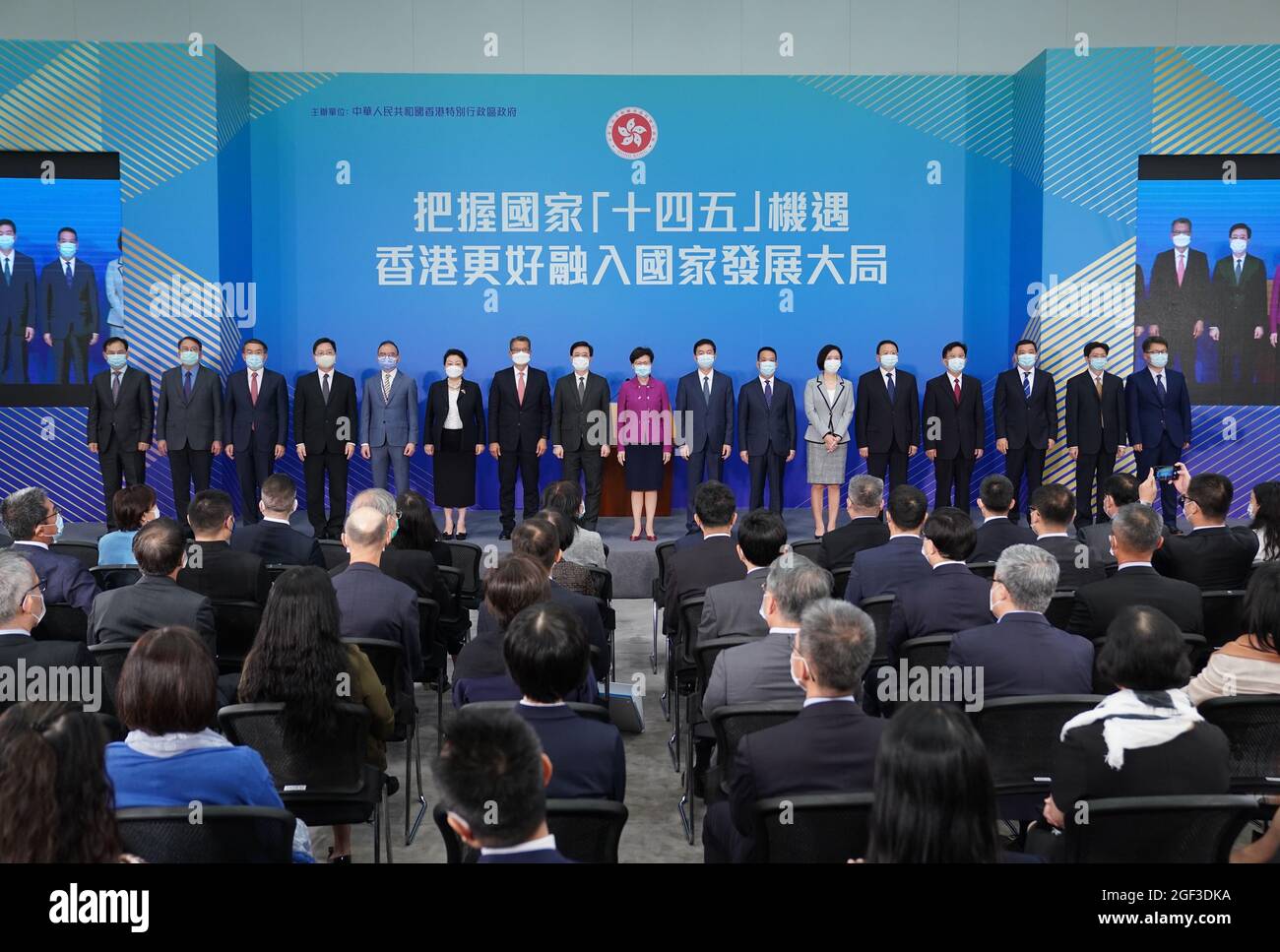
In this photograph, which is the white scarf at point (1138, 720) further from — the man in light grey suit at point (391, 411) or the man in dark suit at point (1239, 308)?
the man in dark suit at point (1239, 308)

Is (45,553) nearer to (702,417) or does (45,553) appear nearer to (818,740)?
(818,740)

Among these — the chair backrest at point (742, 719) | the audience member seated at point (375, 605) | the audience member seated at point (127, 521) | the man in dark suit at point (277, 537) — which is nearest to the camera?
the chair backrest at point (742, 719)

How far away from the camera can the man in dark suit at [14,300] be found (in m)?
10.3

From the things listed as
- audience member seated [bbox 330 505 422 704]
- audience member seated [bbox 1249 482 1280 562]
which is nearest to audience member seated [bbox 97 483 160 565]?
audience member seated [bbox 330 505 422 704]

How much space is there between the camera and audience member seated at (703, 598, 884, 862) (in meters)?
2.79

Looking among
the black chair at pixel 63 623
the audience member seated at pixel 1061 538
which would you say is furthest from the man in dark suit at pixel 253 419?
the audience member seated at pixel 1061 538

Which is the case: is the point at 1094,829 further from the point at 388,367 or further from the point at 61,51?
the point at 61,51

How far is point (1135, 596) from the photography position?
4391mm

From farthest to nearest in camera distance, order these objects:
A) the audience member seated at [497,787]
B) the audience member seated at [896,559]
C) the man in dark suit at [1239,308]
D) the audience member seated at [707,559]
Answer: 1. the man in dark suit at [1239,308]
2. the audience member seated at [707,559]
3. the audience member seated at [896,559]
4. the audience member seated at [497,787]

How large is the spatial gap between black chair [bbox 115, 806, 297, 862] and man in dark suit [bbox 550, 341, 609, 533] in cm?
675

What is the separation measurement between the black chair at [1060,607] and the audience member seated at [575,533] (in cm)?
208

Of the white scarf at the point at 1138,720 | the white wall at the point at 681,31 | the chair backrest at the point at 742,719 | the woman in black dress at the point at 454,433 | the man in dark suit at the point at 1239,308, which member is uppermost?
the white wall at the point at 681,31

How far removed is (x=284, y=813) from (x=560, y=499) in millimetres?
3513

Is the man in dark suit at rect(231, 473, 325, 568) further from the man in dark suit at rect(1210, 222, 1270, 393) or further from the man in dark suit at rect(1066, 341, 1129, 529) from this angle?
the man in dark suit at rect(1210, 222, 1270, 393)
